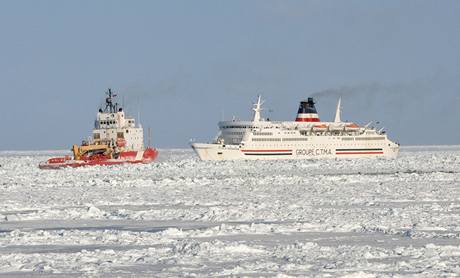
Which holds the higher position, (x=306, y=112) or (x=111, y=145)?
(x=306, y=112)

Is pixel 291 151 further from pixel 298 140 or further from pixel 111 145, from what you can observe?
pixel 111 145

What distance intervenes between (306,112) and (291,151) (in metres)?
5.53

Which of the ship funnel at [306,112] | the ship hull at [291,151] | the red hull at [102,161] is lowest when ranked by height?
the red hull at [102,161]

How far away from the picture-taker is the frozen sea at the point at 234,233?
10062mm

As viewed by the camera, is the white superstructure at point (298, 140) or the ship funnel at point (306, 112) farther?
the ship funnel at point (306, 112)

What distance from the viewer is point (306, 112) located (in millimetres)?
73750

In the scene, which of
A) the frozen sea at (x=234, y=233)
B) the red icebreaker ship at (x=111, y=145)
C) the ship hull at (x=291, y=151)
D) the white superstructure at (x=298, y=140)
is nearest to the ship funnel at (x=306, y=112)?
the white superstructure at (x=298, y=140)

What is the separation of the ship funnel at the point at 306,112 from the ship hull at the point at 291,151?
3.22 m

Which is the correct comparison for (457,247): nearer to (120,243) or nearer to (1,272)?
(120,243)

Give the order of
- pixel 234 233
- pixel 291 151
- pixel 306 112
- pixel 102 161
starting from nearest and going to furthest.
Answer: pixel 234 233
pixel 102 161
pixel 291 151
pixel 306 112

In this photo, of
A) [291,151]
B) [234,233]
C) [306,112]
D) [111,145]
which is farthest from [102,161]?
[234,233]

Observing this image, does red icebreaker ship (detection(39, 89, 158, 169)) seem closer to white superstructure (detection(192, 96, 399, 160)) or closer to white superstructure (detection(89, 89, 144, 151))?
white superstructure (detection(89, 89, 144, 151))

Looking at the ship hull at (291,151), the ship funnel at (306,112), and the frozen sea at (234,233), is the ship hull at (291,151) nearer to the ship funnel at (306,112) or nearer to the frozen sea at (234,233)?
the ship funnel at (306,112)

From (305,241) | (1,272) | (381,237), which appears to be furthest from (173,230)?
(1,272)
